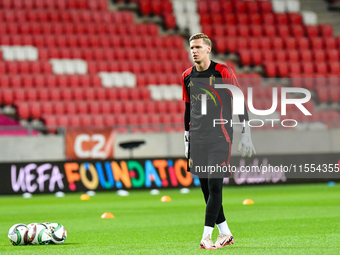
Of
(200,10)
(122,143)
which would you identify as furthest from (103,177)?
(200,10)

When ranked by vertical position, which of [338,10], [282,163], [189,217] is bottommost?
[282,163]

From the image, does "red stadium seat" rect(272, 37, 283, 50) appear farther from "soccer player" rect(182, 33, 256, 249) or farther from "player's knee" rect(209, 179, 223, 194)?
"player's knee" rect(209, 179, 223, 194)

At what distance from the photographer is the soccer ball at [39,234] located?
19.6ft

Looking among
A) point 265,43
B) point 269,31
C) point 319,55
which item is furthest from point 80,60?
point 319,55

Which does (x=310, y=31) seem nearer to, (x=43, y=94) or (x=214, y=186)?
(x=43, y=94)

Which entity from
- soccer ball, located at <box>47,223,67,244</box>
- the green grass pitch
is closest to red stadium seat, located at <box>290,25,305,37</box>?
the green grass pitch

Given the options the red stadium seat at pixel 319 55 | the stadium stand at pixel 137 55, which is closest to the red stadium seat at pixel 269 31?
the stadium stand at pixel 137 55

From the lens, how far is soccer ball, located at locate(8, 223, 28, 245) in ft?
19.5

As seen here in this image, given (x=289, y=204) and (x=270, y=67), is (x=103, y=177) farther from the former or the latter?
(x=270, y=67)

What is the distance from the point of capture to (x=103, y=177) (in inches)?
555

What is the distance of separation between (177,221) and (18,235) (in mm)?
2792

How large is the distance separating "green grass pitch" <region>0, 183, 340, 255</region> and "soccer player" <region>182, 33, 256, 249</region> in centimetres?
36

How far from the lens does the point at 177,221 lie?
27.0ft

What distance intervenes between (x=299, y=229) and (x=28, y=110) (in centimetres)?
1118
